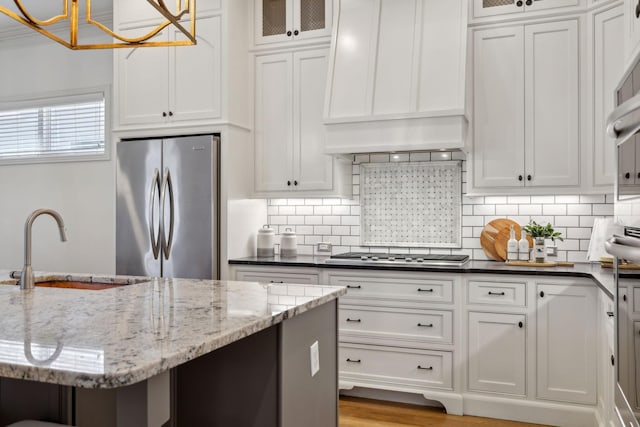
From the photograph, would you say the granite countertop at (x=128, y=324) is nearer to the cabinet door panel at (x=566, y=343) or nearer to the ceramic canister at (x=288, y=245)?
the cabinet door panel at (x=566, y=343)

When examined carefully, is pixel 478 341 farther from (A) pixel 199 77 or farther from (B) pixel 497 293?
(A) pixel 199 77

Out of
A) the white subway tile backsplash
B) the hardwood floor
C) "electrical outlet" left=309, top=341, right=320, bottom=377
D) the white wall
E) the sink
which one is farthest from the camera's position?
the white wall

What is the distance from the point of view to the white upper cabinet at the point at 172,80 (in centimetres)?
402

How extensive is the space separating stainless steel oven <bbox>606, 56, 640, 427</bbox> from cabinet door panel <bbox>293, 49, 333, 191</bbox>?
8.49ft

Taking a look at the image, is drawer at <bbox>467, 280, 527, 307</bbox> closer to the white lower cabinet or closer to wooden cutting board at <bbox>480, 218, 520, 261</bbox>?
the white lower cabinet

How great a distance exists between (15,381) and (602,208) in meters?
3.52

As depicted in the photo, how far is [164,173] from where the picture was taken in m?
3.97

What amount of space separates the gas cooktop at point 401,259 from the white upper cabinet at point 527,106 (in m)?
0.54

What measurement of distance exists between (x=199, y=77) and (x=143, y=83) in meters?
0.50

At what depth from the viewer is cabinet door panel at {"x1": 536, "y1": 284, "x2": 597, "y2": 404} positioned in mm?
3160

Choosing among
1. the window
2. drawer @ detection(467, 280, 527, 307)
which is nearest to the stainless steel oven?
drawer @ detection(467, 280, 527, 307)

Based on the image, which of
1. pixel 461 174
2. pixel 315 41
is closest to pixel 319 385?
pixel 461 174

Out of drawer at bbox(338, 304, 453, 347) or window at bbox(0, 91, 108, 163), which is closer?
drawer at bbox(338, 304, 453, 347)

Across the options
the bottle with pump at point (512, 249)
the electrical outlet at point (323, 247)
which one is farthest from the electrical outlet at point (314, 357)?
the electrical outlet at point (323, 247)
